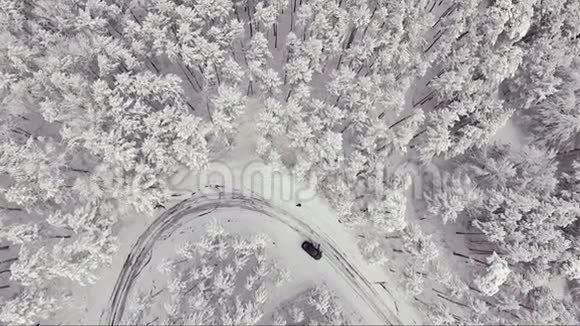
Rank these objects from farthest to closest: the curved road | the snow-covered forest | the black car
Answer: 1. the black car
2. the curved road
3. the snow-covered forest

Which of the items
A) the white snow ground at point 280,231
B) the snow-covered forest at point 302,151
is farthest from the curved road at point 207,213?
the snow-covered forest at point 302,151

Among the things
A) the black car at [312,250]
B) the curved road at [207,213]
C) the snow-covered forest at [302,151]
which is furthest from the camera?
the black car at [312,250]

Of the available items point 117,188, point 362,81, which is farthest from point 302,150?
point 117,188

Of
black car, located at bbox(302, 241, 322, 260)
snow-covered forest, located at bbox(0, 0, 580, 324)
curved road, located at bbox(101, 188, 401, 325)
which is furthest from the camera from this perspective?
black car, located at bbox(302, 241, 322, 260)

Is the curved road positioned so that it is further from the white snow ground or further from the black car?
the black car

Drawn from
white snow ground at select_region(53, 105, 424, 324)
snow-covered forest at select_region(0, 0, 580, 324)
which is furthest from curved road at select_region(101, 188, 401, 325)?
snow-covered forest at select_region(0, 0, 580, 324)

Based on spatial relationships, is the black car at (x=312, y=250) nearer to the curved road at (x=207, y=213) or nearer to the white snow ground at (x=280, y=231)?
the white snow ground at (x=280, y=231)
